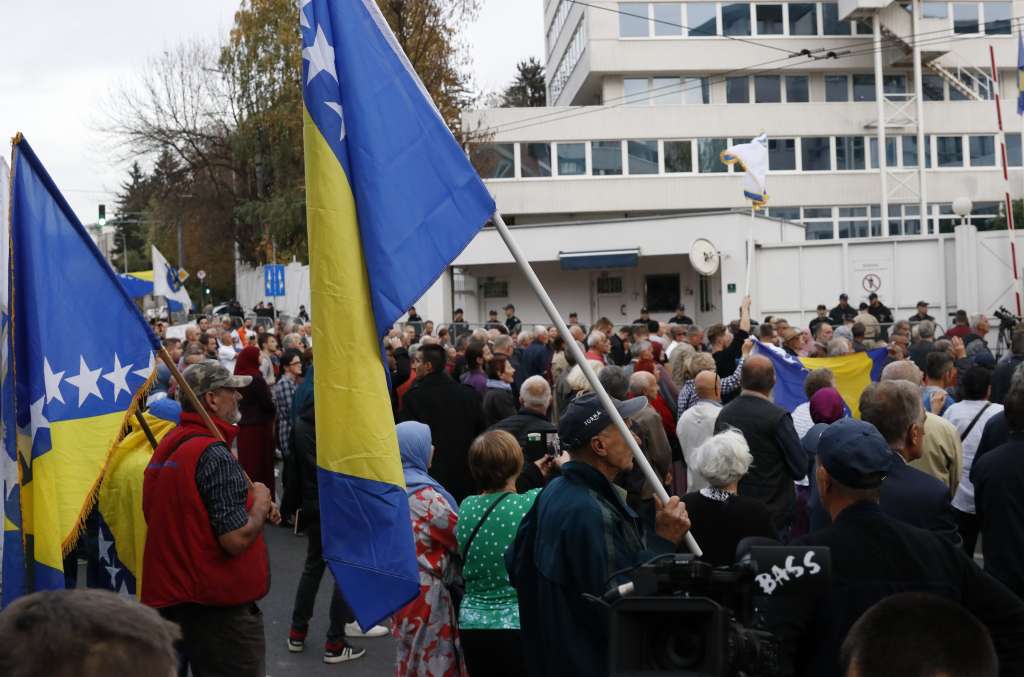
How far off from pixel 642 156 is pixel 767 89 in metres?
5.74

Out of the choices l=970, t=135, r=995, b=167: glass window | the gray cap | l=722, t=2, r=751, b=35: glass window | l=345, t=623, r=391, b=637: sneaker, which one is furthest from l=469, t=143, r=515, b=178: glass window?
the gray cap

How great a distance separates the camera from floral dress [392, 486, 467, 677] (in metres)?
5.60

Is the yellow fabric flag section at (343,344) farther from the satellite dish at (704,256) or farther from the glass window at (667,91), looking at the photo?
the glass window at (667,91)

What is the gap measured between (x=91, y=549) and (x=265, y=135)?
4203cm

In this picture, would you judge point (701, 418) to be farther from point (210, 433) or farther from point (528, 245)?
point (528, 245)

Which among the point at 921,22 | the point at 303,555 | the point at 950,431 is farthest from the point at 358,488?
the point at 921,22

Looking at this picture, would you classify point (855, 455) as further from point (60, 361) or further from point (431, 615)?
point (60, 361)

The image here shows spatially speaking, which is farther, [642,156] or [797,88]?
[797,88]

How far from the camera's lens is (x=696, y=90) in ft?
154

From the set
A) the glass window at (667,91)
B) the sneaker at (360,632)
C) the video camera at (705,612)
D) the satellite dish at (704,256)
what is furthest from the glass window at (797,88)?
the video camera at (705,612)

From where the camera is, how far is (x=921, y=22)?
44.0 m

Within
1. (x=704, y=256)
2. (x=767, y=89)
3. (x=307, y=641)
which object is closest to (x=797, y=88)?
(x=767, y=89)

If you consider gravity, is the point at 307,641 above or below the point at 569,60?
below

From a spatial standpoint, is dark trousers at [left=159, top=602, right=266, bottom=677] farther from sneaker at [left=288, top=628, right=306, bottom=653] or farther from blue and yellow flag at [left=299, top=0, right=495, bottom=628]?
sneaker at [left=288, top=628, right=306, bottom=653]
